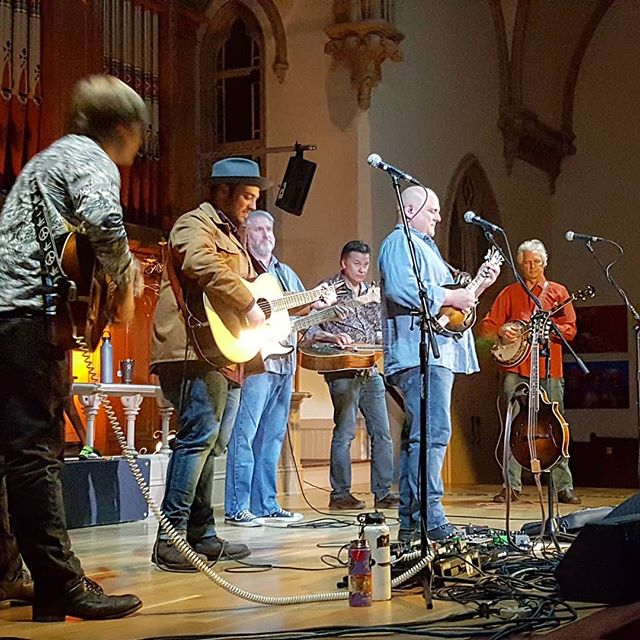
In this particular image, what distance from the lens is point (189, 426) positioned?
4.32m

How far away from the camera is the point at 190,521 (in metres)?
4.51

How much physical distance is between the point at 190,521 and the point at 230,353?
0.74 m

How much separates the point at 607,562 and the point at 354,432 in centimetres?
411

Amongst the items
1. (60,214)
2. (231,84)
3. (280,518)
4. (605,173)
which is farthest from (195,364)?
Answer: (605,173)

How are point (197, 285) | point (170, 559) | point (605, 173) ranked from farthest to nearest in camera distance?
point (605, 173)
point (197, 285)
point (170, 559)

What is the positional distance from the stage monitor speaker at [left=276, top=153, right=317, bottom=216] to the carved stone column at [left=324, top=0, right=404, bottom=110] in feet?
2.80

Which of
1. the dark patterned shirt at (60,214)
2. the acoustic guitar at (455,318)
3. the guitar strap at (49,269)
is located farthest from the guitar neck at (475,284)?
the guitar strap at (49,269)

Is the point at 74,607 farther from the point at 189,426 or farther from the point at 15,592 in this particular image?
the point at 189,426

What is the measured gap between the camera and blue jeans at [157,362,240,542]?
14.1 ft

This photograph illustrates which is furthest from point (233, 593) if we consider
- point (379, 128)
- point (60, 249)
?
point (379, 128)

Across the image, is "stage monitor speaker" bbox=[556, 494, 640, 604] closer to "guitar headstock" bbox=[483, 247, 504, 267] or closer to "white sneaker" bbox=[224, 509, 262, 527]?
"guitar headstock" bbox=[483, 247, 504, 267]

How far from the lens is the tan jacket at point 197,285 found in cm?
425

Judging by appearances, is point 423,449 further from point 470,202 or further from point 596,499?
point 470,202

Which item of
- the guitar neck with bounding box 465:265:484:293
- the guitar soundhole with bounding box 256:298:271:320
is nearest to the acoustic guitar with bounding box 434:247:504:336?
the guitar neck with bounding box 465:265:484:293
